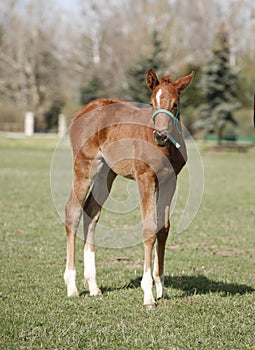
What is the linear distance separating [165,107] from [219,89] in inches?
1363

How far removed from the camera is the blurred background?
51.4m

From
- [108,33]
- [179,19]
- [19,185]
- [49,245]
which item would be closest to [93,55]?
[108,33]

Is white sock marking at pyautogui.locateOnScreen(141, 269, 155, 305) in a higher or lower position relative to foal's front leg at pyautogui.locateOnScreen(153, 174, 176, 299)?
lower

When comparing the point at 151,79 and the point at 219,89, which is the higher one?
the point at 219,89

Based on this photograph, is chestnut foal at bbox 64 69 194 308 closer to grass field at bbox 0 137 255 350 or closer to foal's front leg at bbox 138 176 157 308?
foal's front leg at bbox 138 176 157 308

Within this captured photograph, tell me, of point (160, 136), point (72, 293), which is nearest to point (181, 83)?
point (160, 136)

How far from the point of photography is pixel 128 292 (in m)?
6.39

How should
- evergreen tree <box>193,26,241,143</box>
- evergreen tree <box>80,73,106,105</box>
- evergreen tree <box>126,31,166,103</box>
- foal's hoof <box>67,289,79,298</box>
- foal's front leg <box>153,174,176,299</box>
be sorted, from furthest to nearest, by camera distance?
evergreen tree <box>80,73,106,105</box> < evergreen tree <box>126,31,166,103</box> < evergreen tree <box>193,26,241,143</box> < foal's hoof <box>67,289,79,298</box> < foal's front leg <box>153,174,176,299</box>

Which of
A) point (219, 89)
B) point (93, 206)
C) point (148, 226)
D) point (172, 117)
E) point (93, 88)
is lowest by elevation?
point (148, 226)

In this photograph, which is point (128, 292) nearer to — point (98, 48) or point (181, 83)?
point (181, 83)

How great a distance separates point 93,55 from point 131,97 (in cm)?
1466

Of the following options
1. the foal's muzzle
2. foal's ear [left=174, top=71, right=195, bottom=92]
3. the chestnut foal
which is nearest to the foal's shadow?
the chestnut foal

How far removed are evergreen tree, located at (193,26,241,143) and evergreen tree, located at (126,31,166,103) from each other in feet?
13.8

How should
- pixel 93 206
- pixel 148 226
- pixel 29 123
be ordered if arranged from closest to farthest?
pixel 148 226 → pixel 93 206 → pixel 29 123
